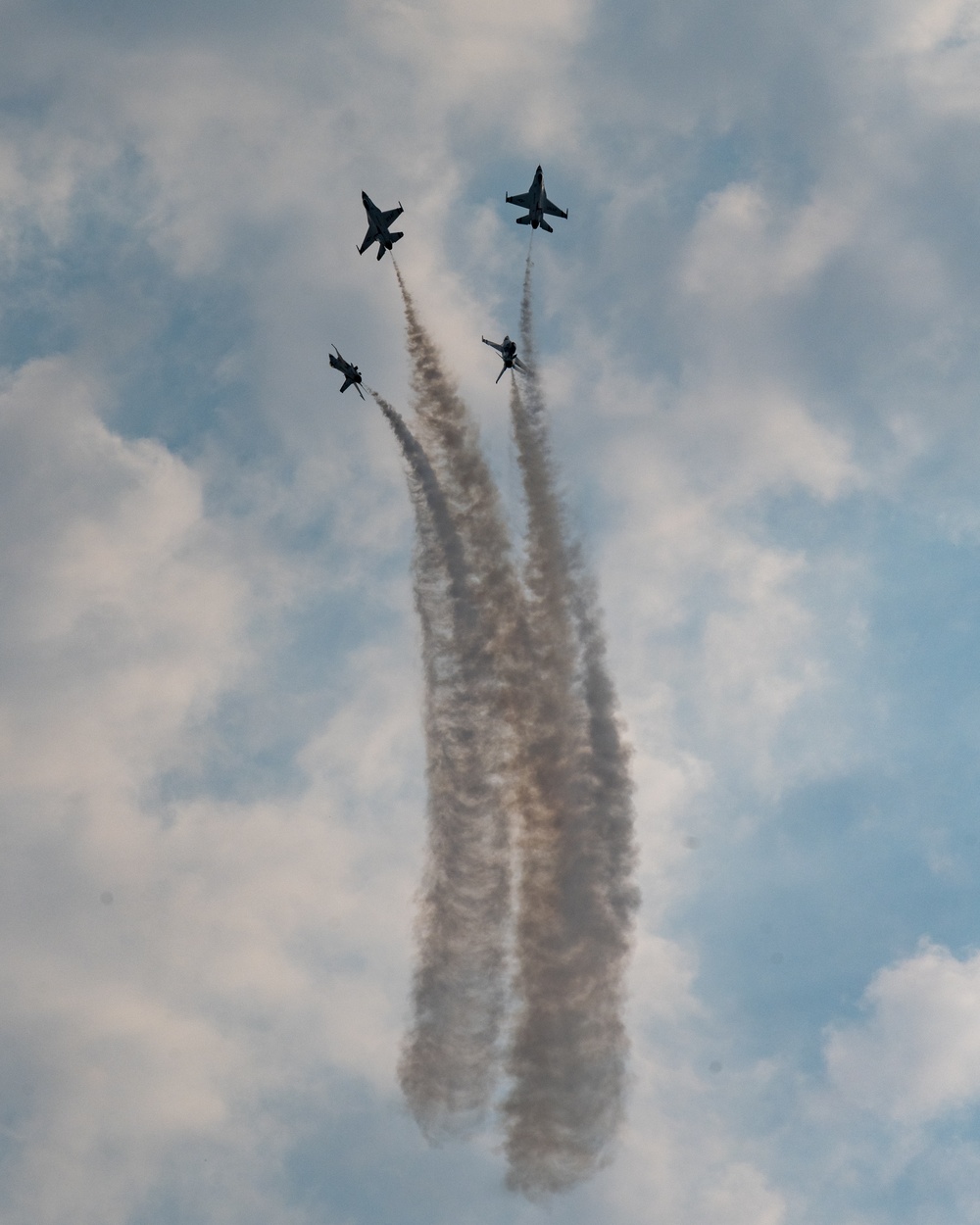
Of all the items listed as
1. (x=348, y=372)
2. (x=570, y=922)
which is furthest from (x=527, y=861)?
(x=348, y=372)

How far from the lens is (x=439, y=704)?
73875mm

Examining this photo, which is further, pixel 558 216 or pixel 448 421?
pixel 558 216

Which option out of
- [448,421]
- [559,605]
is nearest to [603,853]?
[559,605]

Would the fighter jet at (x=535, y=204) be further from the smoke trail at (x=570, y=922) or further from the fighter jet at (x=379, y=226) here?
the smoke trail at (x=570, y=922)

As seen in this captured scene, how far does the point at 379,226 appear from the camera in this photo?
81.8 m

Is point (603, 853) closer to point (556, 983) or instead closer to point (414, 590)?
point (556, 983)

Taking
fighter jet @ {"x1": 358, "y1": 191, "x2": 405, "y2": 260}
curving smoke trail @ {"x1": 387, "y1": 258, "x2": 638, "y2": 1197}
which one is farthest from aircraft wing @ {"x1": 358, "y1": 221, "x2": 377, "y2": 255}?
curving smoke trail @ {"x1": 387, "y1": 258, "x2": 638, "y2": 1197}

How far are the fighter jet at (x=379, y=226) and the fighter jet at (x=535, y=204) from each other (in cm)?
978

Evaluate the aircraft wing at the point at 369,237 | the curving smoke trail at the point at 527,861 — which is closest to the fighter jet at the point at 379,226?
the aircraft wing at the point at 369,237

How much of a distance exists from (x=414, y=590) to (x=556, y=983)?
29.3m

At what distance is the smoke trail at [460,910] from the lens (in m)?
72.5

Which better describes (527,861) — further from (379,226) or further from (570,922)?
(379,226)

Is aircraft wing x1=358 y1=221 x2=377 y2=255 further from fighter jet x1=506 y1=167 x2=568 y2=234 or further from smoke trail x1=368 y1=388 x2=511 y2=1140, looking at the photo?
smoke trail x1=368 y1=388 x2=511 y2=1140

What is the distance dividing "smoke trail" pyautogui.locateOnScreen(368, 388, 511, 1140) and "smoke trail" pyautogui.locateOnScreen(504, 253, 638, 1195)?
7.02 feet
